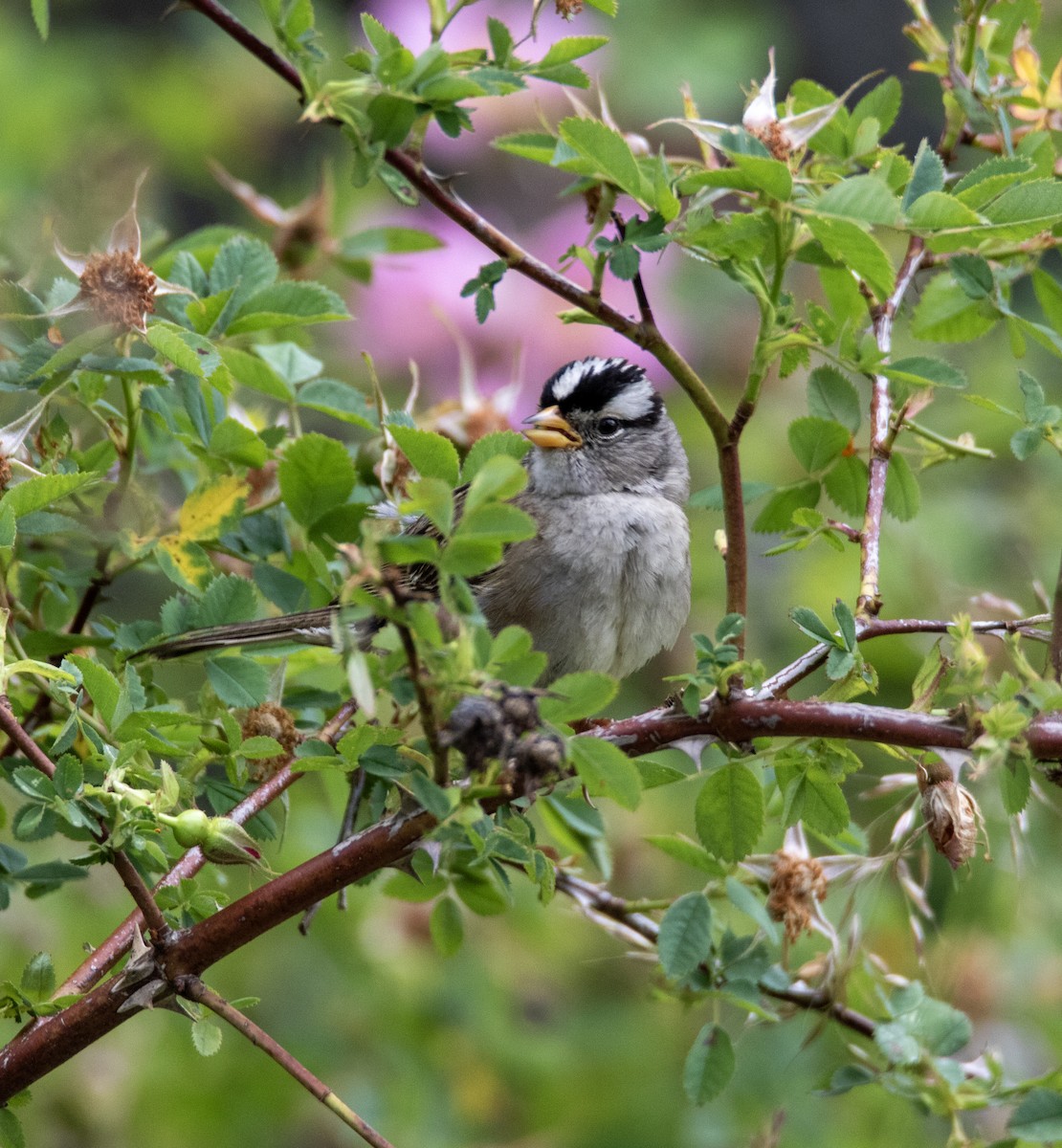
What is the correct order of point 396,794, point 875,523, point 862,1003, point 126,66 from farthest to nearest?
1. point 126,66
2. point 862,1003
3. point 875,523
4. point 396,794

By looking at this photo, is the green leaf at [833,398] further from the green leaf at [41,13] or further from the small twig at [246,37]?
the green leaf at [41,13]

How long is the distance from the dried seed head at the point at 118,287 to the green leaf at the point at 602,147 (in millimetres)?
461

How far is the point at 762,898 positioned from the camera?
5.96ft

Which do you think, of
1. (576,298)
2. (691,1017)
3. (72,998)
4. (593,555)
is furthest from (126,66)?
(72,998)

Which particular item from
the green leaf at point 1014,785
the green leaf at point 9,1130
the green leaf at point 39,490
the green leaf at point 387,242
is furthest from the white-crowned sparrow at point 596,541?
the green leaf at point 9,1130

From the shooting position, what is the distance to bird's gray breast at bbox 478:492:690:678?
101 inches

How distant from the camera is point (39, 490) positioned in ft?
4.81

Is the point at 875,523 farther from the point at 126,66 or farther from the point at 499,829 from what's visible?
the point at 126,66

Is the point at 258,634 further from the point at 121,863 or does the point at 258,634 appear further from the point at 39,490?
the point at 121,863

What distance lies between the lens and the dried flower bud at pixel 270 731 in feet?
5.41

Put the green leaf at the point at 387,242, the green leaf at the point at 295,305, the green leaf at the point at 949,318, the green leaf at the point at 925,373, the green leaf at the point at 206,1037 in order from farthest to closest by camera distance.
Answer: the green leaf at the point at 387,242 → the green leaf at the point at 949,318 → the green leaf at the point at 295,305 → the green leaf at the point at 925,373 → the green leaf at the point at 206,1037

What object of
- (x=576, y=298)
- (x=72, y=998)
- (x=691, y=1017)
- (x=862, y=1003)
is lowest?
(x=691, y=1017)

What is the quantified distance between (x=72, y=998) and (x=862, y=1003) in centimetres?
104

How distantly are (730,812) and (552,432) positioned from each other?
1.48 metres
